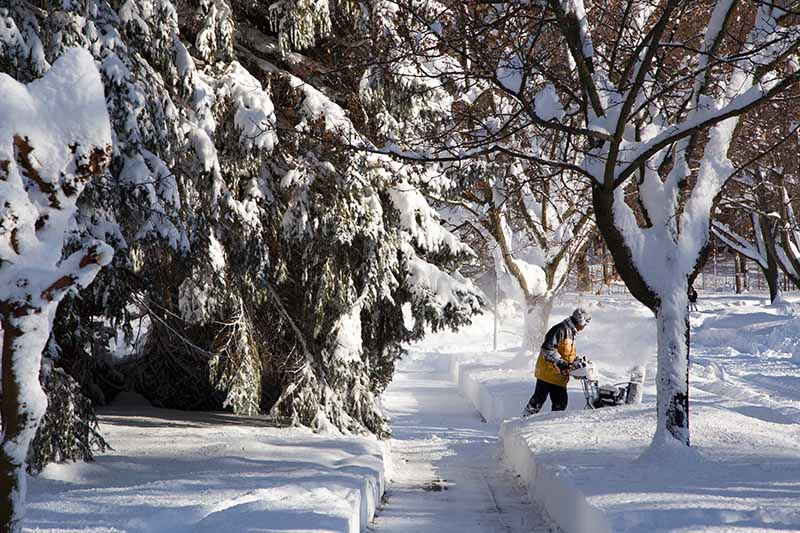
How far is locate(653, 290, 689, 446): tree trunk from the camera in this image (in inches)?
331

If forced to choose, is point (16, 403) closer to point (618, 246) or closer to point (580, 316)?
point (618, 246)

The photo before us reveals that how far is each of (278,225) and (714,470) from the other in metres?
5.82

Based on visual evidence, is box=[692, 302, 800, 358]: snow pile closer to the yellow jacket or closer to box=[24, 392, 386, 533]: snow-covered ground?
the yellow jacket

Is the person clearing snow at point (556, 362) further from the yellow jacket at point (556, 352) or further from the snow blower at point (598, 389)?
the snow blower at point (598, 389)

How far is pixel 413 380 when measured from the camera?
2411 centimetres

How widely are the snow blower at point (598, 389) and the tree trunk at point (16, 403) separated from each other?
344 inches

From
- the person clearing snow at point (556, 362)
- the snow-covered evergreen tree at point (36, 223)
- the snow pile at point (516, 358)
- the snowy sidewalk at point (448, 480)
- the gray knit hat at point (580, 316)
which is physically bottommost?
the snowy sidewalk at point (448, 480)

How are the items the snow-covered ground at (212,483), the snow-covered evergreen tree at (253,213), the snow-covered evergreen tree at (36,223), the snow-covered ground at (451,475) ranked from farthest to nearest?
the snow-covered evergreen tree at (253,213), the snow-covered ground at (451,475), the snow-covered ground at (212,483), the snow-covered evergreen tree at (36,223)

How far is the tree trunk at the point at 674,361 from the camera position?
8.40m

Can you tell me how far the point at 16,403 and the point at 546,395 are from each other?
922 centimetres

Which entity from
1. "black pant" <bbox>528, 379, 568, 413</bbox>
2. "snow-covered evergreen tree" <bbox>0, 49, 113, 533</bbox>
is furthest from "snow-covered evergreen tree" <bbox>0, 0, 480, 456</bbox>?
"snow-covered evergreen tree" <bbox>0, 49, 113, 533</bbox>

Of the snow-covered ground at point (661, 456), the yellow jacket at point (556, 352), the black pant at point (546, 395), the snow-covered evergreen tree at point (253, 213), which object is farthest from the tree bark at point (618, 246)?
the black pant at point (546, 395)

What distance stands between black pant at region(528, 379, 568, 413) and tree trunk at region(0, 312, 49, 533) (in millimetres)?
9063

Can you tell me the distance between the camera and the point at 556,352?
39.6ft
